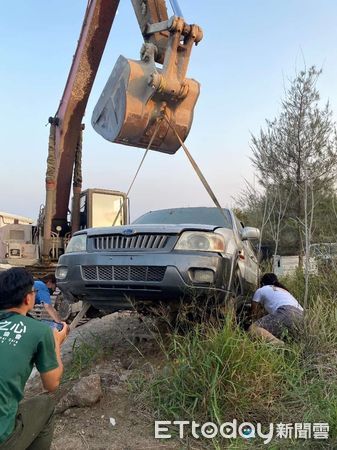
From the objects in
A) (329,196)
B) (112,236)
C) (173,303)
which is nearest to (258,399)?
(173,303)

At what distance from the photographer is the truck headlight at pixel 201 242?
4.12 meters

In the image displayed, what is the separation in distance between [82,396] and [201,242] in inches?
64.1

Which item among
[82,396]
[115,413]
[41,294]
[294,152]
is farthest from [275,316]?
[294,152]

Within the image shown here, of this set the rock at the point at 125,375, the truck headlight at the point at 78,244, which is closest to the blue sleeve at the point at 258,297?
the rock at the point at 125,375

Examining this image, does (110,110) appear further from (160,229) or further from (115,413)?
(115,413)

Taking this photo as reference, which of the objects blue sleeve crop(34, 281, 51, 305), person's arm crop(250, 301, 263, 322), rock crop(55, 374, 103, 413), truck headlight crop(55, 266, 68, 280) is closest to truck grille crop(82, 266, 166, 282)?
truck headlight crop(55, 266, 68, 280)

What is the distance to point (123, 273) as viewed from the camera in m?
4.13

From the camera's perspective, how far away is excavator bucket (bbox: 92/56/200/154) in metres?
4.82

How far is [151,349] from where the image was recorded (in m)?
4.70

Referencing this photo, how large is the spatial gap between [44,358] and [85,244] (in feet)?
7.99

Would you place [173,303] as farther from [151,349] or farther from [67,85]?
[67,85]

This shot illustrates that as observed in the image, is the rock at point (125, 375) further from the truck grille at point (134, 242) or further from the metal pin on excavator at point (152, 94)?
the metal pin on excavator at point (152, 94)

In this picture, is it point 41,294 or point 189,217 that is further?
point 41,294

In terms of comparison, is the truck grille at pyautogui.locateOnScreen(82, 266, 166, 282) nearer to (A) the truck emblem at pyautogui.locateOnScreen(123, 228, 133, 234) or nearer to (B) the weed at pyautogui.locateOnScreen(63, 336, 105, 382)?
(A) the truck emblem at pyautogui.locateOnScreen(123, 228, 133, 234)
